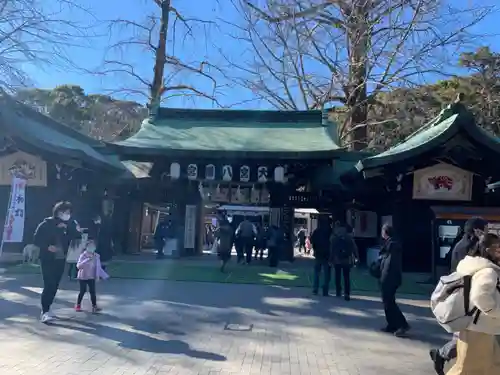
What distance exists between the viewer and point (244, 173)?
1617cm

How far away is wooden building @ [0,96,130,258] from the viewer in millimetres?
13273

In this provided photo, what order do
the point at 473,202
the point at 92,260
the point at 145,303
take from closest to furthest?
the point at 92,260, the point at 145,303, the point at 473,202

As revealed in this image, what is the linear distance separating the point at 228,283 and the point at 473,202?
23.6ft

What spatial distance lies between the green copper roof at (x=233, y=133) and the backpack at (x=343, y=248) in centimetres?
475

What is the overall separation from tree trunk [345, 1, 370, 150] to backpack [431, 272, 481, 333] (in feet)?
58.7

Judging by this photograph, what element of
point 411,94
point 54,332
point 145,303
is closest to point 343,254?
point 145,303

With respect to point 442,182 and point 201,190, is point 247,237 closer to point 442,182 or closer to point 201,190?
point 201,190

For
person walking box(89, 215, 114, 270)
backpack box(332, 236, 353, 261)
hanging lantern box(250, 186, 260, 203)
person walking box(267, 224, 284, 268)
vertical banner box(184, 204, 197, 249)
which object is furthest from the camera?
vertical banner box(184, 204, 197, 249)

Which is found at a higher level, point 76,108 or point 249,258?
point 76,108

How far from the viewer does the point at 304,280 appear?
41.5 ft

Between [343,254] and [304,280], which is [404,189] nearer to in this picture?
[304,280]

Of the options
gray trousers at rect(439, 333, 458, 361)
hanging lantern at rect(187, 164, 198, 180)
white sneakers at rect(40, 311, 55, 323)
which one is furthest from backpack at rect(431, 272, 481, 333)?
hanging lantern at rect(187, 164, 198, 180)

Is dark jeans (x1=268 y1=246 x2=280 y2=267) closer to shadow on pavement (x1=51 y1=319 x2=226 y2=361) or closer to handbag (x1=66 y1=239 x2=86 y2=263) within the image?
handbag (x1=66 y1=239 x2=86 y2=263)

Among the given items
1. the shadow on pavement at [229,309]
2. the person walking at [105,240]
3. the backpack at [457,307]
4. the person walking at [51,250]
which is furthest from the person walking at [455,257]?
the person walking at [105,240]
